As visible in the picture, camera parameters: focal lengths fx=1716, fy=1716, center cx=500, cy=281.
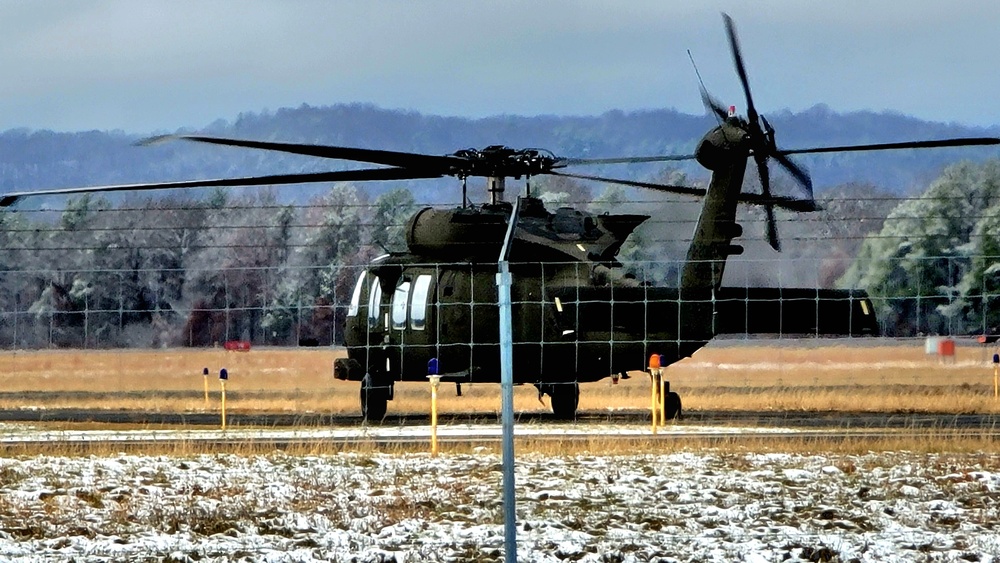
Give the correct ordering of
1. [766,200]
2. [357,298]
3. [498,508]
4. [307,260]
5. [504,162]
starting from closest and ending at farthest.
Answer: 1. [498,508]
2. [766,200]
3. [504,162]
4. [357,298]
5. [307,260]

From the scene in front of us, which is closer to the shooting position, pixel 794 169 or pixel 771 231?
pixel 794 169

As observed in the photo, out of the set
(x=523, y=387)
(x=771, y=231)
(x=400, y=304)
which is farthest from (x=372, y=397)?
(x=523, y=387)

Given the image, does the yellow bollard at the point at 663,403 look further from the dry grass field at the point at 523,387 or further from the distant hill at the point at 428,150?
the distant hill at the point at 428,150

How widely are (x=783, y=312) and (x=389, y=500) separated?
26.5ft

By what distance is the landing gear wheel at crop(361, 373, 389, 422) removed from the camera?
2642cm

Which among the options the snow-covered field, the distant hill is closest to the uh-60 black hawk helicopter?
the snow-covered field

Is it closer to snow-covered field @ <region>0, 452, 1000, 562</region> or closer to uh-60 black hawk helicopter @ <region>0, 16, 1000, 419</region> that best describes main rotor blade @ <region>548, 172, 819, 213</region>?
uh-60 black hawk helicopter @ <region>0, 16, 1000, 419</region>

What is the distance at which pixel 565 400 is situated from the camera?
26.4 metres

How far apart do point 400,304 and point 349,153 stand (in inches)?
209

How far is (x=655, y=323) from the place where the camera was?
22.2 meters

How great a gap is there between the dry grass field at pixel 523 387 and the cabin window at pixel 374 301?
4.21 metres

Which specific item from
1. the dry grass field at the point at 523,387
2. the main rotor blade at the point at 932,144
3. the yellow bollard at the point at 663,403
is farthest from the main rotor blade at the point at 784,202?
the dry grass field at the point at 523,387

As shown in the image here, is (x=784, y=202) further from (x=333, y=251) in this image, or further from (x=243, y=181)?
(x=333, y=251)

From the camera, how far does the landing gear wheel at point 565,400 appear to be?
26156 millimetres
